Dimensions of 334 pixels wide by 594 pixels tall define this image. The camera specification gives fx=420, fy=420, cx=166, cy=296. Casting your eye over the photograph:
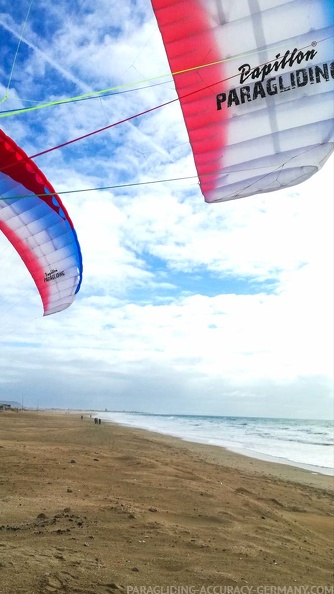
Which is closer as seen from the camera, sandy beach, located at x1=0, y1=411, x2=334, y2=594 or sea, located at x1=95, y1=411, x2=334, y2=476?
sandy beach, located at x1=0, y1=411, x2=334, y2=594

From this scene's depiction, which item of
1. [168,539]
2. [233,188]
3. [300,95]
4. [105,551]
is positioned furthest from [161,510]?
A: [300,95]

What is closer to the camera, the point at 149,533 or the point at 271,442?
the point at 149,533

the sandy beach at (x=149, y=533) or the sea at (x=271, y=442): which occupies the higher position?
the sandy beach at (x=149, y=533)

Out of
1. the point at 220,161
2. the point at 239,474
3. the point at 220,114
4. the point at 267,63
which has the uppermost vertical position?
the point at 267,63

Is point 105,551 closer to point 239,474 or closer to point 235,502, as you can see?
point 235,502

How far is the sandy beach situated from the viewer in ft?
12.8

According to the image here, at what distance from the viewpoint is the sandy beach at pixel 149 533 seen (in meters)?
3.90

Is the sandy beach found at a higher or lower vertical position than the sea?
higher

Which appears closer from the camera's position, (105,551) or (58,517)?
(105,551)

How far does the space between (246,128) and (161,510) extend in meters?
5.28

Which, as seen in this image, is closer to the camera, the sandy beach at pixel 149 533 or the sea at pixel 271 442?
the sandy beach at pixel 149 533

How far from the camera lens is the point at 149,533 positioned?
5035 mm

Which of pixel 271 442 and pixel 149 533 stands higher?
pixel 149 533

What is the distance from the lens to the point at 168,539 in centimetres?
493
